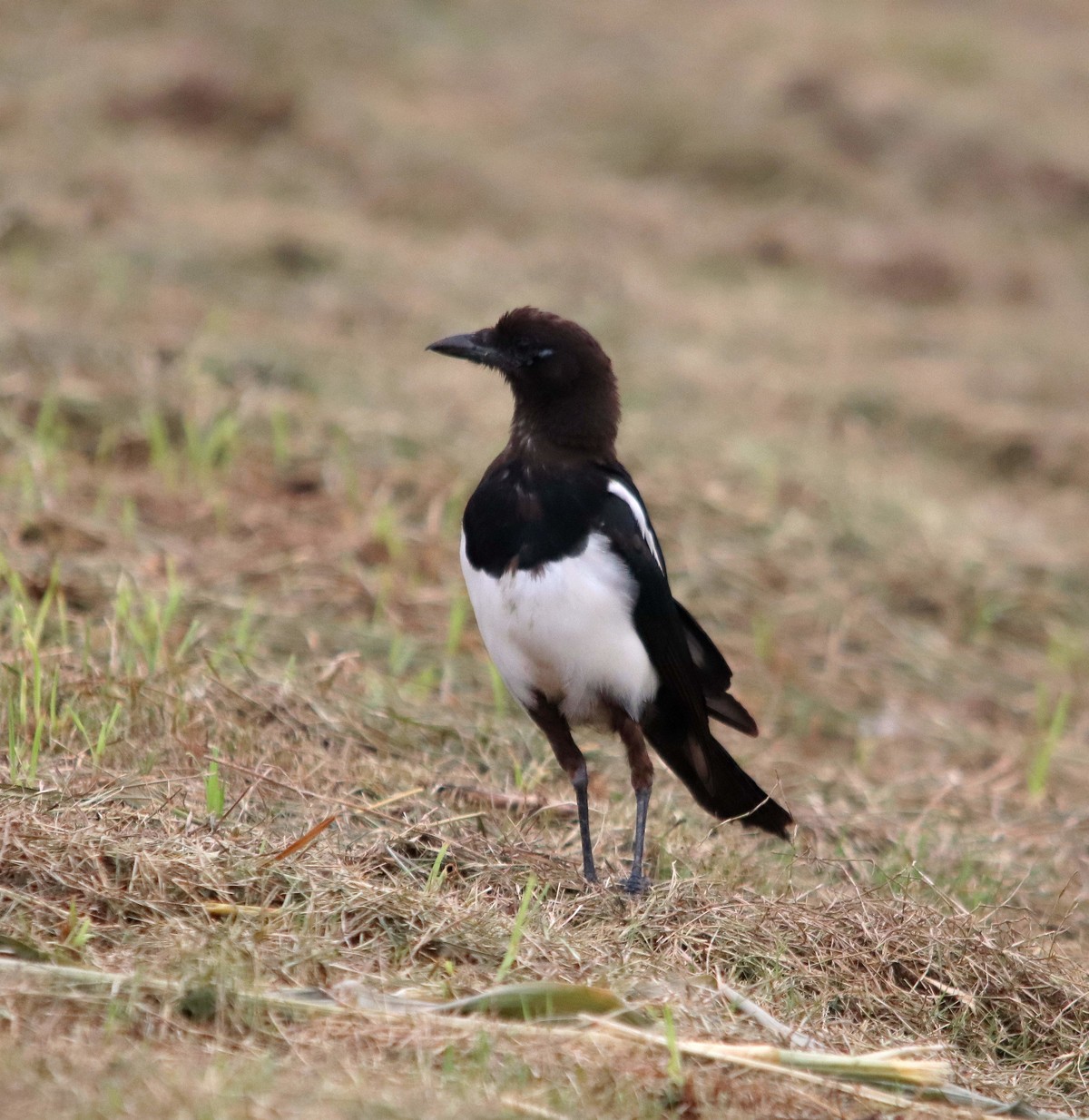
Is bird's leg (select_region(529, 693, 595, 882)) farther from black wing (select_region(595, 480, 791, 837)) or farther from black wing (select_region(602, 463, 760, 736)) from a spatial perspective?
black wing (select_region(602, 463, 760, 736))

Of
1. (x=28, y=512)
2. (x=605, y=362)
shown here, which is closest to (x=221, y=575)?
(x=28, y=512)

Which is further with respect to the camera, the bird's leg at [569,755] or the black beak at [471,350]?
the black beak at [471,350]

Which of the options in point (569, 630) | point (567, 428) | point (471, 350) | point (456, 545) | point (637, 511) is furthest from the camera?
A: point (456, 545)

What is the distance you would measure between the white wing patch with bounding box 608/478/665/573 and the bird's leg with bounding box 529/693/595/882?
408 millimetres

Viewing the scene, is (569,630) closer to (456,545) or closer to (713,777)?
(713,777)

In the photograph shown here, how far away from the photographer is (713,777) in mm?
3811

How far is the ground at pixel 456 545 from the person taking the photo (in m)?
2.72

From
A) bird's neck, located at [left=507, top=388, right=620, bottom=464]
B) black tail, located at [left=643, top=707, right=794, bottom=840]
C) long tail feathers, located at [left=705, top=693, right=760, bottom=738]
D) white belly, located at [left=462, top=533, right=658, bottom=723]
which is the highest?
bird's neck, located at [left=507, top=388, right=620, bottom=464]

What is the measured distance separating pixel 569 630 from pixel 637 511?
0.36 metres

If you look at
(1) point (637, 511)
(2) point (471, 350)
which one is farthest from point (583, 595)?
(2) point (471, 350)

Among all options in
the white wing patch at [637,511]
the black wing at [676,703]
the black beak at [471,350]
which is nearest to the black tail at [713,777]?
the black wing at [676,703]

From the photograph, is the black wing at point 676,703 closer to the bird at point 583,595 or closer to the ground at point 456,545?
the bird at point 583,595

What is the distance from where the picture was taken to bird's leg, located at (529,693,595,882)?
350cm

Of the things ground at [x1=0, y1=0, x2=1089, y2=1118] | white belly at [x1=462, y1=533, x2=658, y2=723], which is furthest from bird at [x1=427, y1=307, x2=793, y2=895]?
ground at [x1=0, y1=0, x2=1089, y2=1118]
